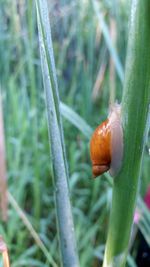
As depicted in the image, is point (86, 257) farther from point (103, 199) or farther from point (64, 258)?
point (64, 258)

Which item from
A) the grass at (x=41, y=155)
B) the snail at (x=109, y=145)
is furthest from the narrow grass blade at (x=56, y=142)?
the grass at (x=41, y=155)

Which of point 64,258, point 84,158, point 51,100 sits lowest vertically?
point 84,158

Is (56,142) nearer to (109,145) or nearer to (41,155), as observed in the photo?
(109,145)

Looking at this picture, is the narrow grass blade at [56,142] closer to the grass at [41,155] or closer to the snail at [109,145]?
the snail at [109,145]

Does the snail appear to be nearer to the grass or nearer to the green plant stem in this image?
the green plant stem

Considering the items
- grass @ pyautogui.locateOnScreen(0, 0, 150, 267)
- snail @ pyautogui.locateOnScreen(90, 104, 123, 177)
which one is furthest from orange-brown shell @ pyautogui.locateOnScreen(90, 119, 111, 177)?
grass @ pyautogui.locateOnScreen(0, 0, 150, 267)

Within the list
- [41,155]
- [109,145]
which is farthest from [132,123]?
[41,155]

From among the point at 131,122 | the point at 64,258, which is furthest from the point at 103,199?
the point at 131,122
